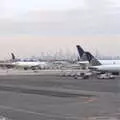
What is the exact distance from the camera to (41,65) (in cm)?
16288

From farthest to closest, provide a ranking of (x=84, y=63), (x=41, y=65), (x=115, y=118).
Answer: (x=41, y=65)
(x=84, y=63)
(x=115, y=118)

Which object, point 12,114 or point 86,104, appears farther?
point 86,104

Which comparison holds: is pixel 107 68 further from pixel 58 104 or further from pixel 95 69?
pixel 58 104

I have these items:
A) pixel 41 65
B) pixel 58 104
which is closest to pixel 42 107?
pixel 58 104

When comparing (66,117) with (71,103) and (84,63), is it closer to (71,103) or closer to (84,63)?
(71,103)

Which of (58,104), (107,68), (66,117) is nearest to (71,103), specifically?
(58,104)

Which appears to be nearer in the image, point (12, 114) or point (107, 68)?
point (12, 114)

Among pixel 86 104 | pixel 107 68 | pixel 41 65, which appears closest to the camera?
pixel 86 104

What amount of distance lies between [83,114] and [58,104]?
21.8 feet

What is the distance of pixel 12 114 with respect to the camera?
2569cm

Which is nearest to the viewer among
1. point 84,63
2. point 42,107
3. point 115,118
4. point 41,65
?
point 115,118

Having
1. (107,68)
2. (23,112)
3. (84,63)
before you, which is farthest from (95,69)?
(23,112)

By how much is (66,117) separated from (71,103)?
8.61m

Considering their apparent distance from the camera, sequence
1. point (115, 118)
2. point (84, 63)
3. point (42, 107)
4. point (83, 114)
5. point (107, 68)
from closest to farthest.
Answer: point (115, 118) < point (83, 114) < point (42, 107) < point (107, 68) < point (84, 63)
